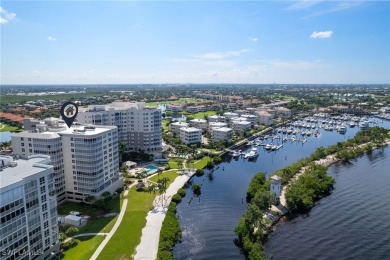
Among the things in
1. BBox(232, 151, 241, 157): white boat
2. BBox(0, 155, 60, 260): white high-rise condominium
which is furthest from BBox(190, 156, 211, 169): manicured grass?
BBox(0, 155, 60, 260): white high-rise condominium

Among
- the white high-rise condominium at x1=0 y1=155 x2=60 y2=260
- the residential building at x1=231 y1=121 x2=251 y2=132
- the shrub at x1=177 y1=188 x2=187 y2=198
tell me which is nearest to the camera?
the white high-rise condominium at x1=0 y1=155 x2=60 y2=260

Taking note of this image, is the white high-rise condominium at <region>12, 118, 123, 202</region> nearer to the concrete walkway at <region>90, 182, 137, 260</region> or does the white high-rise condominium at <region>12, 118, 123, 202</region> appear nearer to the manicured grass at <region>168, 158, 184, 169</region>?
the concrete walkway at <region>90, 182, 137, 260</region>

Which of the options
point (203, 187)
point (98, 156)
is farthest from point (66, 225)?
point (203, 187)

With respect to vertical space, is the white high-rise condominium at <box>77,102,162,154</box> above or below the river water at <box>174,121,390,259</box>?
above

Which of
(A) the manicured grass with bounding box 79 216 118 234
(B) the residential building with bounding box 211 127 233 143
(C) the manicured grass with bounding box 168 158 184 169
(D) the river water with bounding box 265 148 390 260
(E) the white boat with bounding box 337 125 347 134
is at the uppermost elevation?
(B) the residential building with bounding box 211 127 233 143

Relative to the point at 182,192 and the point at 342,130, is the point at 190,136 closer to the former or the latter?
the point at 182,192

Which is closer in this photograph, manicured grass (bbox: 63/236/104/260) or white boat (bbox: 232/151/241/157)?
manicured grass (bbox: 63/236/104/260)
